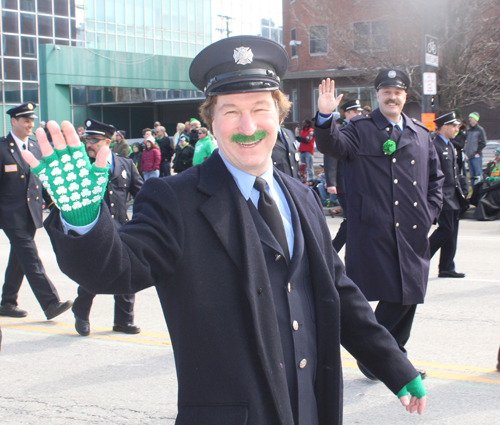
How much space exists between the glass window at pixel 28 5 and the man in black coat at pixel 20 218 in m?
43.3

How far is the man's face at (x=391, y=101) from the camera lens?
14.9 ft

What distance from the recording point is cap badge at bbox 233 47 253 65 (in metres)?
2.04

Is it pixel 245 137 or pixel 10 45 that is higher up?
pixel 10 45

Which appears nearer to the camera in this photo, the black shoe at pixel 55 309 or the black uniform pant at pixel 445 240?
the black shoe at pixel 55 309

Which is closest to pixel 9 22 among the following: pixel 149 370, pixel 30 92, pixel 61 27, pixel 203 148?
pixel 61 27

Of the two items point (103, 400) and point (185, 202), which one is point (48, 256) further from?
point (185, 202)

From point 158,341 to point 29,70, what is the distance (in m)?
43.9

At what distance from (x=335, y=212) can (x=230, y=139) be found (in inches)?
468

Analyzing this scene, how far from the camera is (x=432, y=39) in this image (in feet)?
45.6

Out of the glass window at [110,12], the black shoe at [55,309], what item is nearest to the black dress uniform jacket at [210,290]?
the black shoe at [55,309]

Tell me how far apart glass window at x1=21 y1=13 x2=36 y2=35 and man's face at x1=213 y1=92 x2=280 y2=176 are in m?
47.5

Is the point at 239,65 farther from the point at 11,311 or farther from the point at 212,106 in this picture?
the point at 11,311

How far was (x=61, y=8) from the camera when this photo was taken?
48031mm

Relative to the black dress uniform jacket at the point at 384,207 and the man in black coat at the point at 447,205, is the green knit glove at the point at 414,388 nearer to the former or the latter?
the black dress uniform jacket at the point at 384,207
